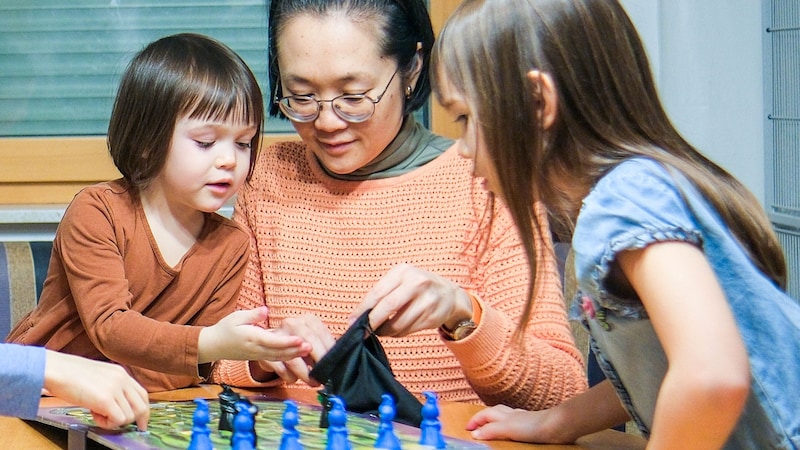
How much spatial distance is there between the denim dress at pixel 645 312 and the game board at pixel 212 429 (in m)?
0.21

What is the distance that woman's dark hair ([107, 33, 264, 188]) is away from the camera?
1679 millimetres

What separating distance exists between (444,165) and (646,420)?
75 cm

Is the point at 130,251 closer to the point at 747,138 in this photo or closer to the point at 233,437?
the point at 233,437

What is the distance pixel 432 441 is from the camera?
1.17 m

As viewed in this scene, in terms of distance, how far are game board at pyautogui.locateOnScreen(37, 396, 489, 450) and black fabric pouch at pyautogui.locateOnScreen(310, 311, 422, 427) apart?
3 centimetres

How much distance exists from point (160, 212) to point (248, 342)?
0.39 m

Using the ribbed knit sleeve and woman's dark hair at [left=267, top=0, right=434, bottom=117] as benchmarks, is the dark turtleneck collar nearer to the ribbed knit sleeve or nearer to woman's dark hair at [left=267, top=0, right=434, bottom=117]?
woman's dark hair at [left=267, top=0, right=434, bottom=117]

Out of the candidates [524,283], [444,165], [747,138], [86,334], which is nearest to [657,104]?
[524,283]

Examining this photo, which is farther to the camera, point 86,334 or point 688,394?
point 86,334

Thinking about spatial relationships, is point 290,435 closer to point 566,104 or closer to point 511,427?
point 511,427

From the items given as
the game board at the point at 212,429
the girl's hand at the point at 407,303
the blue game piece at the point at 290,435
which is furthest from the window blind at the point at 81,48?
Result: the blue game piece at the point at 290,435

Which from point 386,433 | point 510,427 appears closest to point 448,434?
point 510,427

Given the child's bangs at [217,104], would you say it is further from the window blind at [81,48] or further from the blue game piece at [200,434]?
the window blind at [81,48]

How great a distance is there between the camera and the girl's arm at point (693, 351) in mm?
941
